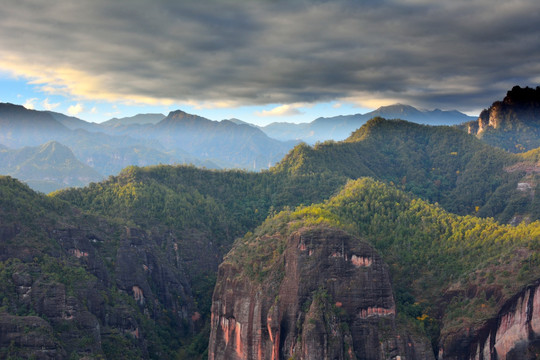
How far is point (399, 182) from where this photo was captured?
154750 millimetres

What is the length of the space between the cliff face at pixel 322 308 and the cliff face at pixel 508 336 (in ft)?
16.6

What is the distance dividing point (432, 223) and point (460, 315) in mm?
24316

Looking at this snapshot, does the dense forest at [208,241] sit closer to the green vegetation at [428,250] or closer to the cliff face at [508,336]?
the green vegetation at [428,250]

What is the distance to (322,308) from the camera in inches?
2581

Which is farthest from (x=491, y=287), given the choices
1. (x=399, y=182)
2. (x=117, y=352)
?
(x=399, y=182)

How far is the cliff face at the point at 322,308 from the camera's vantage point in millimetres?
64375

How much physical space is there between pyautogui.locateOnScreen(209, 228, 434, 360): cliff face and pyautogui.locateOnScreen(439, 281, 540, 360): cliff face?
199 inches

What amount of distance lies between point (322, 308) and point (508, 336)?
25.9 meters

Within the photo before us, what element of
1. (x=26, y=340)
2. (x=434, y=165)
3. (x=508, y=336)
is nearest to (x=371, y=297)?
(x=508, y=336)

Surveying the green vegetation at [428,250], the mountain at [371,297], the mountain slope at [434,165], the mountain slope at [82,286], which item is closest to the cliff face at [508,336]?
the mountain at [371,297]

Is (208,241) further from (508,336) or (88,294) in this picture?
(508,336)

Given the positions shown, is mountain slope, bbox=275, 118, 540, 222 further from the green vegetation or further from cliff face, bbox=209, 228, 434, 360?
cliff face, bbox=209, 228, 434, 360

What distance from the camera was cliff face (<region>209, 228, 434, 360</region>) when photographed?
6438cm

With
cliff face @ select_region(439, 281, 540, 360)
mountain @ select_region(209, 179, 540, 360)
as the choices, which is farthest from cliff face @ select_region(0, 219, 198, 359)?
cliff face @ select_region(439, 281, 540, 360)
